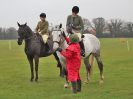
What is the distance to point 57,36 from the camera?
13086mm

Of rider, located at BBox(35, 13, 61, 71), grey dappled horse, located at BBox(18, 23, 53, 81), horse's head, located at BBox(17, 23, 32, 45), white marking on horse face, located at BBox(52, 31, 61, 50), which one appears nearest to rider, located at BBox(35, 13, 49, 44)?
rider, located at BBox(35, 13, 61, 71)

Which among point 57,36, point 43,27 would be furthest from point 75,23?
point 43,27

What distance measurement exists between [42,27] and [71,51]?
621 centimetres

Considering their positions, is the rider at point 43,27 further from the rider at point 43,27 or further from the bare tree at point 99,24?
the bare tree at point 99,24

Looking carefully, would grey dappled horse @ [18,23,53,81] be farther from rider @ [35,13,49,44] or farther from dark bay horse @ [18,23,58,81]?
rider @ [35,13,49,44]

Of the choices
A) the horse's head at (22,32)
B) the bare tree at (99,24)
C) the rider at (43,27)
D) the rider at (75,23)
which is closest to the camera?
the rider at (75,23)

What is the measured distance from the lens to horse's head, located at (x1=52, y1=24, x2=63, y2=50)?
12992mm

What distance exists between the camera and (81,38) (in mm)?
14016

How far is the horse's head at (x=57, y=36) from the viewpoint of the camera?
42.6 ft

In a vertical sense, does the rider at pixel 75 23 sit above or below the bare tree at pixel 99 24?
above

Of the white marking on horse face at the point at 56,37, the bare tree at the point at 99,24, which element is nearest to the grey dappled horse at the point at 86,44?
the white marking on horse face at the point at 56,37

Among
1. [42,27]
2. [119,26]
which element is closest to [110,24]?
[119,26]

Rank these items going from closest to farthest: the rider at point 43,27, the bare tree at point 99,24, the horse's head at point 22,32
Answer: the horse's head at point 22,32, the rider at point 43,27, the bare tree at point 99,24

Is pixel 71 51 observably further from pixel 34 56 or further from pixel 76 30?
pixel 34 56
